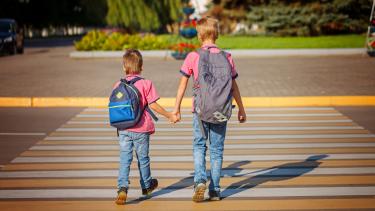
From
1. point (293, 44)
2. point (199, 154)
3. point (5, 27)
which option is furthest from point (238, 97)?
point (293, 44)

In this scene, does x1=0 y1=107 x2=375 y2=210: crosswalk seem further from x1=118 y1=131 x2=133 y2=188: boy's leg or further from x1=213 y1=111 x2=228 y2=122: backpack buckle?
x1=213 y1=111 x2=228 y2=122: backpack buckle

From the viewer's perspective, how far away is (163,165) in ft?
23.1

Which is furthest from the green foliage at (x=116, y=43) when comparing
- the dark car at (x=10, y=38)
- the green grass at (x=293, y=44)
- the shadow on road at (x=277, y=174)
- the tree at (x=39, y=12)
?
the tree at (x=39, y=12)

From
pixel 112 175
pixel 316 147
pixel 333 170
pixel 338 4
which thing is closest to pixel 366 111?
pixel 316 147

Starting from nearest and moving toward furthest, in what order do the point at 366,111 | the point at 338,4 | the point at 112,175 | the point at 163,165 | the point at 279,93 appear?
the point at 112,175 → the point at 163,165 → the point at 366,111 → the point at 279,93 → the point at 338,4

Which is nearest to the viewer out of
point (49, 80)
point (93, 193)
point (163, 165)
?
point (93, 193)

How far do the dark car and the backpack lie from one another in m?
26.9

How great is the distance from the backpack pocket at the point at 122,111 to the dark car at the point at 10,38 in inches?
1059

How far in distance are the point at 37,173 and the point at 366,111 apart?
7.16 m

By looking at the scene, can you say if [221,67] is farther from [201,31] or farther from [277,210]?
[277,210]

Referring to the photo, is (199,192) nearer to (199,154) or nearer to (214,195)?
(214,195)

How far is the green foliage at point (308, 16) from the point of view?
139 feet

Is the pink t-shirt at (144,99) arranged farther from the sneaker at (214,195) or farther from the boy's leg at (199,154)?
the sneaker at (214,195)

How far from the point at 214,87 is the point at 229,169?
2034 mm
